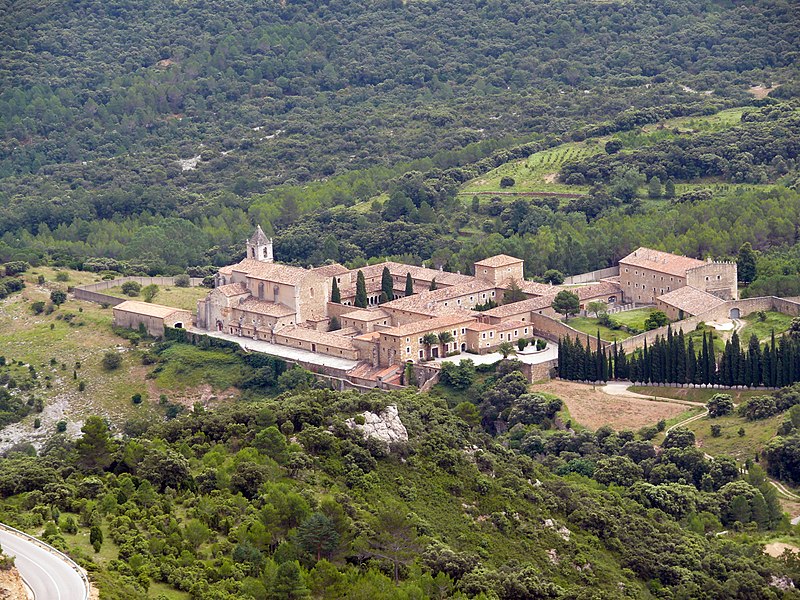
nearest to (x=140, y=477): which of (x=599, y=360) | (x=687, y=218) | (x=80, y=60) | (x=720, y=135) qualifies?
(x=599, y=360)

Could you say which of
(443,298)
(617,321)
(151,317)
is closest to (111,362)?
(151,317)

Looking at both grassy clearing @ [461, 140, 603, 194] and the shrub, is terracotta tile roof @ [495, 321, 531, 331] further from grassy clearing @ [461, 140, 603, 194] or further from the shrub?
grassy clearing @ [461, 140, 603, 194]

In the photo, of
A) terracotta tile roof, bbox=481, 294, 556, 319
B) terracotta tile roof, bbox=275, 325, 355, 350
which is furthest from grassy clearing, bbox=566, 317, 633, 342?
terracotta tile roof, bbox=275, 325, 355, 350

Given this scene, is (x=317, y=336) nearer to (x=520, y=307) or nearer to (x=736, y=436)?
(x=520, y=307)

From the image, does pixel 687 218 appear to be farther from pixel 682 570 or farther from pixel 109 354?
pixel 682 570

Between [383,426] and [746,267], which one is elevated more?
[383,426]

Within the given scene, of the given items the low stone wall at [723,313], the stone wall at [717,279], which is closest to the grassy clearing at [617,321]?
the low stone wall at [723,313]
